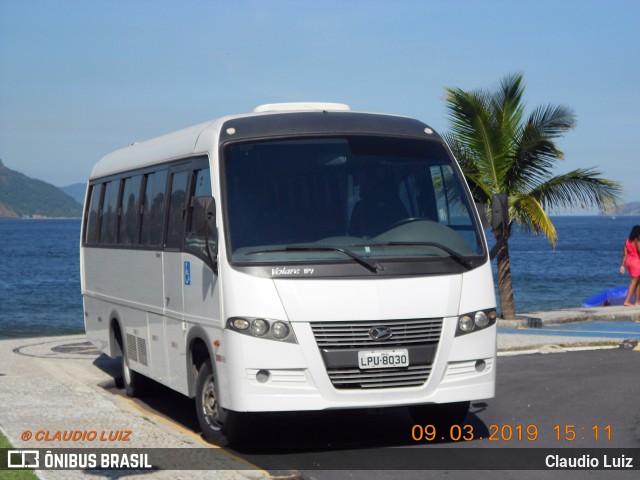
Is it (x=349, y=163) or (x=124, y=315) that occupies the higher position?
(x=349, y=163)

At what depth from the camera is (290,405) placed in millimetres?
9133

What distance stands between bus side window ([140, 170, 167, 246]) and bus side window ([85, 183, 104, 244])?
9.13 ft

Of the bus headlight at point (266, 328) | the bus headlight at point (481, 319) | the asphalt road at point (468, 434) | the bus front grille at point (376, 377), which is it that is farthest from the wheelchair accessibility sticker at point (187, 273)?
the bus headlight at point (481, 319)

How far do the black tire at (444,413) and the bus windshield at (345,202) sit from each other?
145 centimetres

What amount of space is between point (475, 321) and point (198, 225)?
243 cm

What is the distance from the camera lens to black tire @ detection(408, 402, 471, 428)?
10359 mm

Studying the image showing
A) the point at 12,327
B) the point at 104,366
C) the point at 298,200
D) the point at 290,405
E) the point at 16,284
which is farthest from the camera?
the point at 16,284

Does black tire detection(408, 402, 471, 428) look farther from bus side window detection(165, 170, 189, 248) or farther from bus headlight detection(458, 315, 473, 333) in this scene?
bus side window detection(165, 170, 189, 248)

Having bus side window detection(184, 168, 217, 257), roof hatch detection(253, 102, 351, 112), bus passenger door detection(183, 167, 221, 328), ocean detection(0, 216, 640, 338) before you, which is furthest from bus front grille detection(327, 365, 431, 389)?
ocean detection(0, 216, 640, 338)

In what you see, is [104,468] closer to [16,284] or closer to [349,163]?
[349,163]

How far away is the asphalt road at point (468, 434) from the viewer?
888cm

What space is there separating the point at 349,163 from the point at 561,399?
384 centimetres

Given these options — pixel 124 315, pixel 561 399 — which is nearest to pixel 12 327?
pixel 124 315

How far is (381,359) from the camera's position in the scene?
919 centimetres
